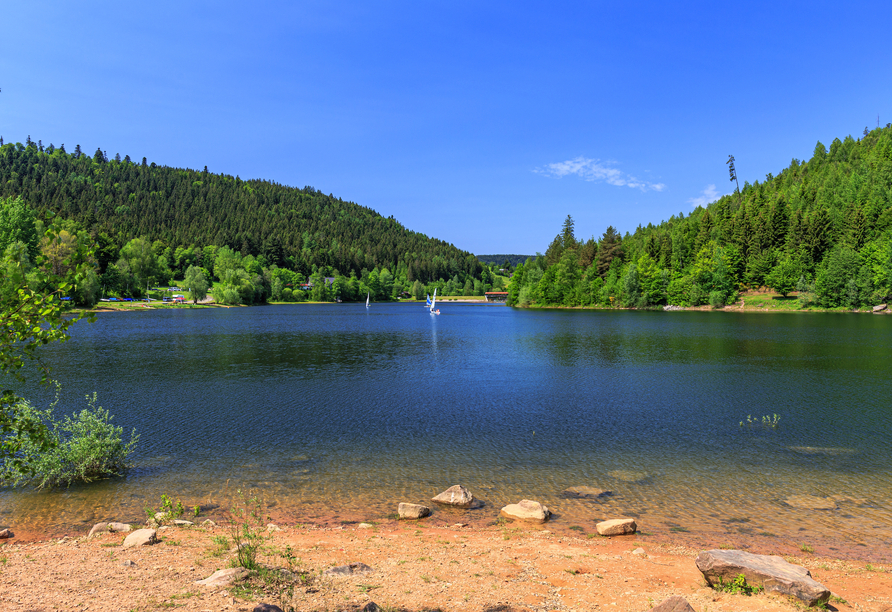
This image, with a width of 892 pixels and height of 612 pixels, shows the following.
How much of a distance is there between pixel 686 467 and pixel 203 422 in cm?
2282

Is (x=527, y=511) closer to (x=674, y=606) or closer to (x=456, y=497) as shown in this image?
(x=456, y=497)

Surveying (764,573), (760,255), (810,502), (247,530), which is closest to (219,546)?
(247,530)

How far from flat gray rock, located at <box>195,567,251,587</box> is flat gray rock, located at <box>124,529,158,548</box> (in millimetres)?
3378

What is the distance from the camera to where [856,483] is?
669 inches

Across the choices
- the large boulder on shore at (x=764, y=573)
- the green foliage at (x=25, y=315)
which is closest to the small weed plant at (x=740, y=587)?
the large boulder on shore at (x=764, y=573)

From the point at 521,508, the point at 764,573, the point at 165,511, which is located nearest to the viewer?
the point at 764,573

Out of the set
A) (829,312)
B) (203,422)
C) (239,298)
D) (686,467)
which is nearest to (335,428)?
(203,422)

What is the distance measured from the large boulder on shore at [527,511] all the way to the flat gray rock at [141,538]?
9251mm

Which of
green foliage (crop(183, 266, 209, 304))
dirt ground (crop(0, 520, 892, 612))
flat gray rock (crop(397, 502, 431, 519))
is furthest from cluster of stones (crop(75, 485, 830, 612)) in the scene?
green foliage (crop(183, 266, 209, 304))

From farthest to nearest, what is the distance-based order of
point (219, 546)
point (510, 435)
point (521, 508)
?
point (510, 435) → point (521, 508) → point (219, 546)

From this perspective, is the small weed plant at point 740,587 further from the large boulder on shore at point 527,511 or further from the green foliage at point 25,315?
the green foliage at point 25,315

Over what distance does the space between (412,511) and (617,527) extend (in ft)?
19.0

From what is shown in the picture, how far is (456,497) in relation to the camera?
15.6 metres

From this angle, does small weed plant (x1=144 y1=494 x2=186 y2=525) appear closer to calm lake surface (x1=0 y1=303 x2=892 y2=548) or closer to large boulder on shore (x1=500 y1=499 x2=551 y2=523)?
calm lake surface (x1=0 y1=303 x2=892 y2=548)
